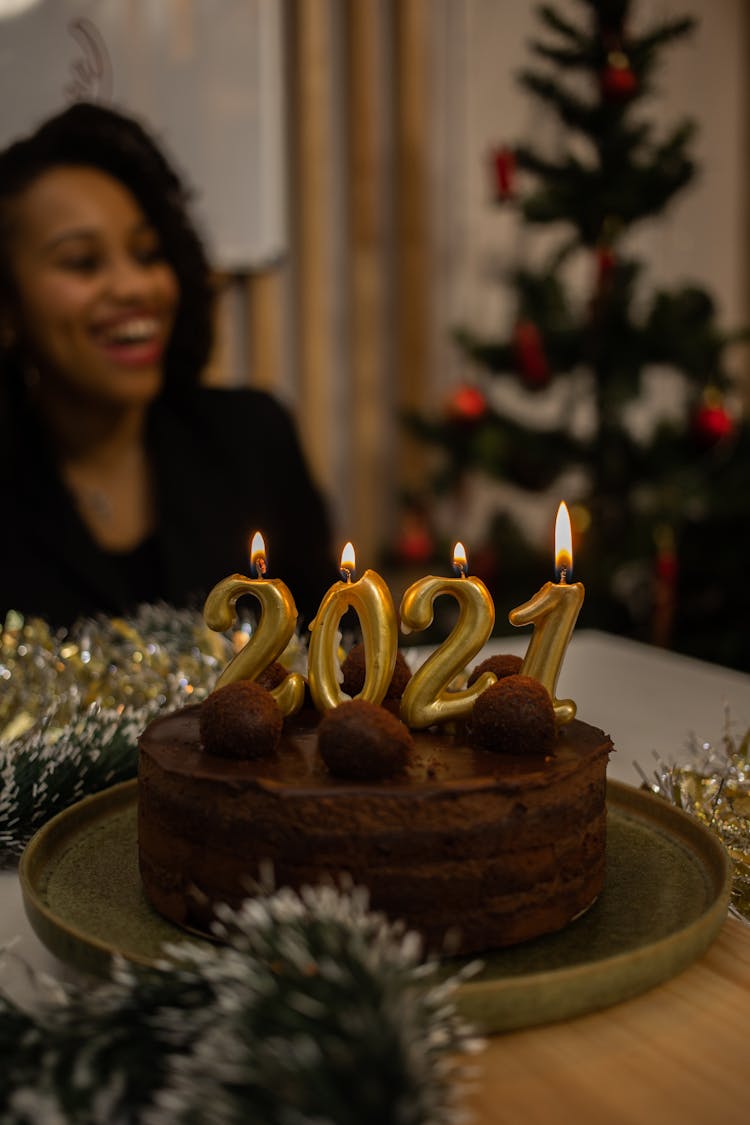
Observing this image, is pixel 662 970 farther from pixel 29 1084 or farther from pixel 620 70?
pixel 620 70

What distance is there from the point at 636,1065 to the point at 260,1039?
0.19 metres

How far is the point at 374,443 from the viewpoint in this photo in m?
3.30

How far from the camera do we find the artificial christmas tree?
252cm

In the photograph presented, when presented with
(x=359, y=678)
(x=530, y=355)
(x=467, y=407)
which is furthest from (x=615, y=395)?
(x=359, y=678)

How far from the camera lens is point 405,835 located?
2.03 feet

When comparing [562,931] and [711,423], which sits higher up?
[711,423]

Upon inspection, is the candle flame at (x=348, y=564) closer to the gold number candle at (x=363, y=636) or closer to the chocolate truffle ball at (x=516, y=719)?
the gold number candle at (x=363, y=636)

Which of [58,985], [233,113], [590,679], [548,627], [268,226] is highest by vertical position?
[233,113]

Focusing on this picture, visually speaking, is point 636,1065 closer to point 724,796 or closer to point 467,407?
point 724,796

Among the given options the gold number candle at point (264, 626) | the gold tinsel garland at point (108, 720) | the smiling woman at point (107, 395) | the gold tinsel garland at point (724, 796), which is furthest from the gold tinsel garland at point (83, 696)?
the smiling woman at point (107, 395)

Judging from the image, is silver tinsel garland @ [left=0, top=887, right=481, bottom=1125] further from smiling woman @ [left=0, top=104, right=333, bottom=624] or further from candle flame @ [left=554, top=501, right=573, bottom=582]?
smiling woman @ [left=0, top=104, right=333, bottom=624]

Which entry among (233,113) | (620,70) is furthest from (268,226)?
(620,70)

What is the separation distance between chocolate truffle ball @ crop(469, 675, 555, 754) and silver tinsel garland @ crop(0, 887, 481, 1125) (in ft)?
0.56

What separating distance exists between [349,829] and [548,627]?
8.2 inches
